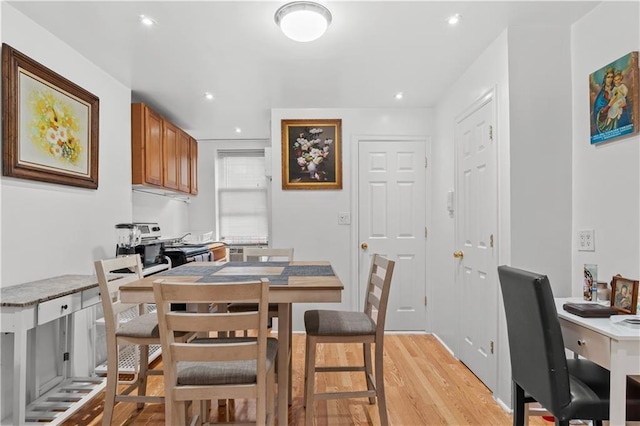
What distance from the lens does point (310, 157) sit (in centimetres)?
381

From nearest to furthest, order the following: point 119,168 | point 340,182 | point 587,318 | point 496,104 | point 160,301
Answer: point 160,301
point 587,318
point 496,104
point 119,168
point 340,182

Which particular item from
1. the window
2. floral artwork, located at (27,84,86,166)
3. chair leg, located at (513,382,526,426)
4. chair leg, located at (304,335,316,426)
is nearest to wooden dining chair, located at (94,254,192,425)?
chair leg, located at (304,335,316,426)

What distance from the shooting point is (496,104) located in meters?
2.37

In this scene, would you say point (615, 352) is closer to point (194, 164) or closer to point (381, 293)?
point (381, 293)

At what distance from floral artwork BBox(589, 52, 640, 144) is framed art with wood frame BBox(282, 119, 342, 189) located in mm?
2231

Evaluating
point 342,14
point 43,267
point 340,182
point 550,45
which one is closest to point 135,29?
point 342,14

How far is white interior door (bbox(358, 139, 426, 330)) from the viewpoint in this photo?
3.81 meters

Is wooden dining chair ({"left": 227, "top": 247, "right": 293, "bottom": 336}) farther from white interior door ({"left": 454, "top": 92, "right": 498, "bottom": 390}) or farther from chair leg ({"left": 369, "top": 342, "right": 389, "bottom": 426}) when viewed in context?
white interior door ({"left": 454, "top": 92, "right": 498, "bottom": 390})

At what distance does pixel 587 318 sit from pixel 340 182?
2.55 meters

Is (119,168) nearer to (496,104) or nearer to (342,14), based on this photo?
(342,14)

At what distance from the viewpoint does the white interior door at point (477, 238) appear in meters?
2.46

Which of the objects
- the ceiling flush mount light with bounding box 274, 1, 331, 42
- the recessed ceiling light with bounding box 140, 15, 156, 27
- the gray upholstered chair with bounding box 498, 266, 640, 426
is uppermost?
the recessed ceiling light with bounding box 140, 15, 156, 27

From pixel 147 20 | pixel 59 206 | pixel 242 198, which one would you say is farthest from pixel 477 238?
pixel 242 198

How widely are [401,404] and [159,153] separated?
317 cm
